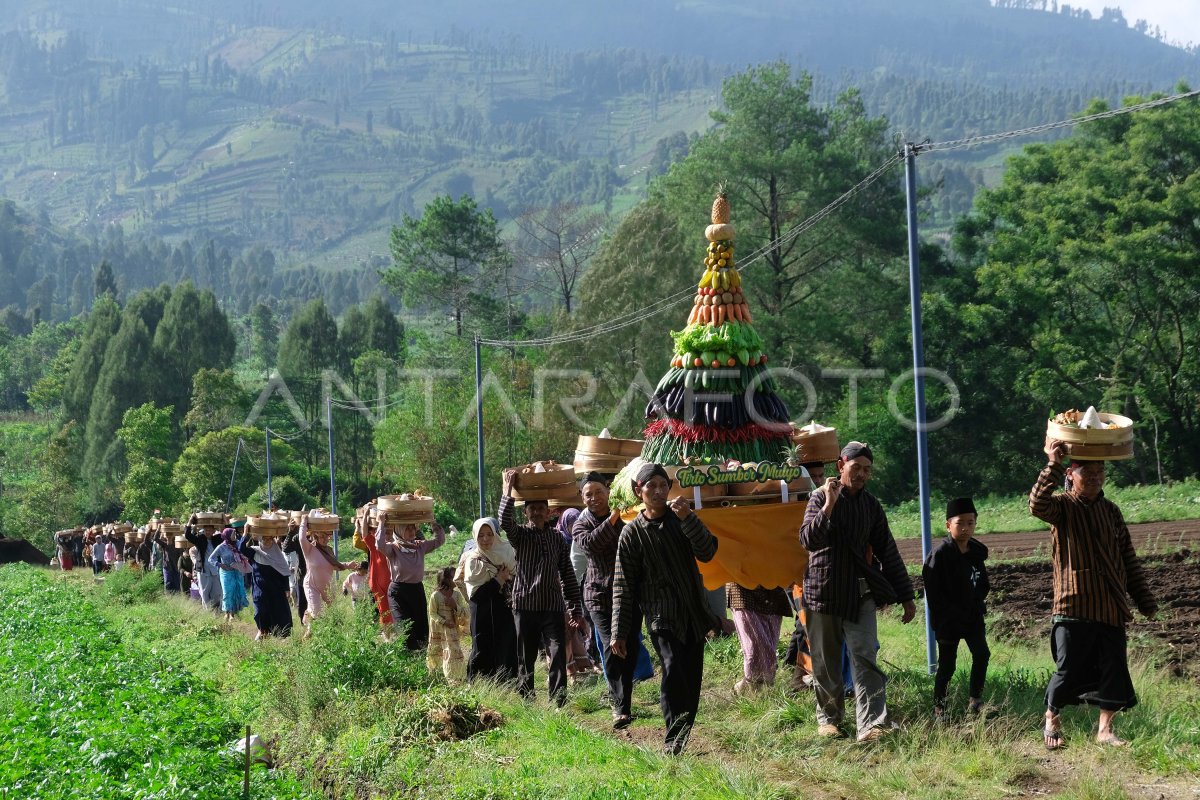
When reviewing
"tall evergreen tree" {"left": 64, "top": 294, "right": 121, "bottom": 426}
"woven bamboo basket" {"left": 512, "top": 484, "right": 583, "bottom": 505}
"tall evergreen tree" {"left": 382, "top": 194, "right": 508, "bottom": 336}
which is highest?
"tall evergreen tree" {"left": 382, "top": 194, "right": 508, "bottom": 336}

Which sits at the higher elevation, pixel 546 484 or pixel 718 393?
pixel 718 393

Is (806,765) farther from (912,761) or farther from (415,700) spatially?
(415,700)

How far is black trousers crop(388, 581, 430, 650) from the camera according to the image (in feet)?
45.8

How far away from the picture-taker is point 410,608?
46.0 ft

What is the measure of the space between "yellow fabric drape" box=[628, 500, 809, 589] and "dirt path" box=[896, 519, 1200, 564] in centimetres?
1231

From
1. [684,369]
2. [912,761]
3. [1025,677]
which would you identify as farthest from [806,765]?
[684,369]

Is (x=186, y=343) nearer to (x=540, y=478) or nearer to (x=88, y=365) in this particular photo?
(x=88, y=365)

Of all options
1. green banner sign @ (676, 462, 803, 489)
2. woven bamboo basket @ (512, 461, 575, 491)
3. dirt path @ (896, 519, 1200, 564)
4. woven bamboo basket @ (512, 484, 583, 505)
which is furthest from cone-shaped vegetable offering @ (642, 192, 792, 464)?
dirt path @ (896, 519, 1200, 564)

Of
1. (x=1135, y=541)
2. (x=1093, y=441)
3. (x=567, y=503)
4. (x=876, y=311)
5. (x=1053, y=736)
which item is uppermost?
(x=876, y=311)

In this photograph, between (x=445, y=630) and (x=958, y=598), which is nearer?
Result: (x=958, y=598)

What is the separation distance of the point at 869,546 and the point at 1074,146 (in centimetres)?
3750

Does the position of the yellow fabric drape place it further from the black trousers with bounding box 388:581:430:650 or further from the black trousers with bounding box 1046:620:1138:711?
the black trousers with bounding box 388:581:430:650

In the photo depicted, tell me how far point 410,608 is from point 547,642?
304 cm

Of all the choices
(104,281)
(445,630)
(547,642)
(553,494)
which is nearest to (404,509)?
(445,630)
